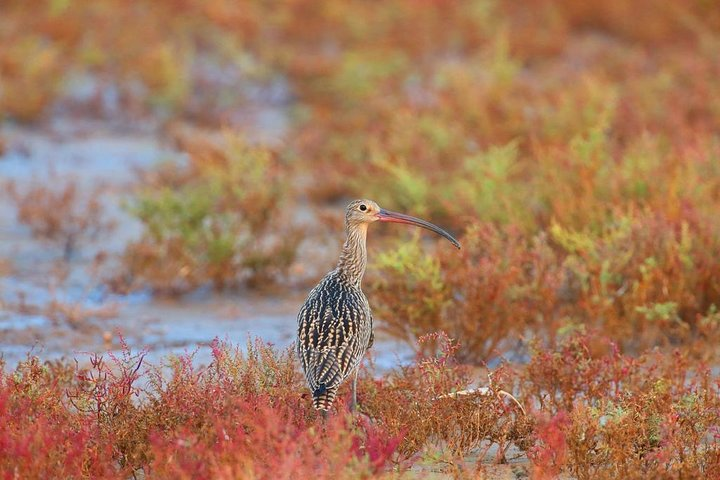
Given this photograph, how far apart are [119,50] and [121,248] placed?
17.3 feet

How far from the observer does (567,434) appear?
4.90 m

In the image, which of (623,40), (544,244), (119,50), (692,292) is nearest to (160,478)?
(544,244)

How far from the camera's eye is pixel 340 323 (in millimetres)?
5492

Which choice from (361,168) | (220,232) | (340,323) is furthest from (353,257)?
(361,168)

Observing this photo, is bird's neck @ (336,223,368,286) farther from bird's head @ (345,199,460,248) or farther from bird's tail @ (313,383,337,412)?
bird's tail @ (313,383,337,412)

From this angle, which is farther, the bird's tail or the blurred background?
the blurred background

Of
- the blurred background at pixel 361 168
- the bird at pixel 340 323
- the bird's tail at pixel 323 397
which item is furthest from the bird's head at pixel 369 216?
the bird's tail at pixel 323 397

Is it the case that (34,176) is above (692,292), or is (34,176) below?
above

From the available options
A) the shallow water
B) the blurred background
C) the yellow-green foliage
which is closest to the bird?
the shallow water

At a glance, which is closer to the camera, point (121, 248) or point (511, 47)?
point (121, 248)

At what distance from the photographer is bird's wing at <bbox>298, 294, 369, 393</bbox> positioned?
5199 millimetres

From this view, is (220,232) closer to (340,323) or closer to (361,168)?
(361,168)

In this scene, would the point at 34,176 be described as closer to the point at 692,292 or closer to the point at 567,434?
the point at 692,292

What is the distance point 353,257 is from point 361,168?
436 centimetres
